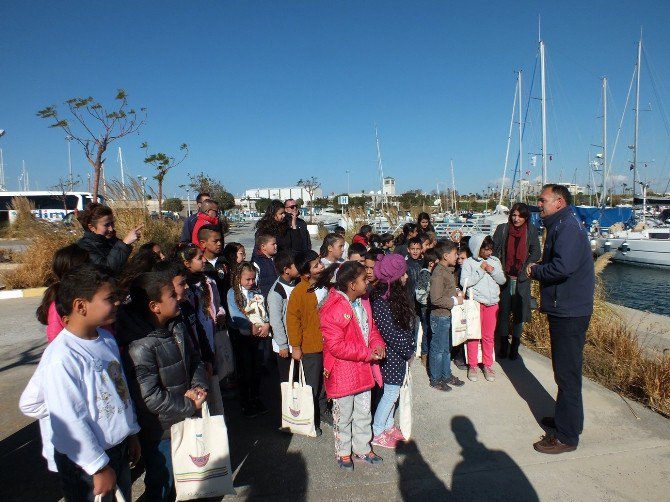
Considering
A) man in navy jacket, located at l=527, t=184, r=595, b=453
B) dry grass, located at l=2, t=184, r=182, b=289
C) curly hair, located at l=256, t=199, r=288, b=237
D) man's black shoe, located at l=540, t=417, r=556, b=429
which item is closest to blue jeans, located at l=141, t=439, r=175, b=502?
man in navy jacket, located at l=527, t=184, r=595, b=453

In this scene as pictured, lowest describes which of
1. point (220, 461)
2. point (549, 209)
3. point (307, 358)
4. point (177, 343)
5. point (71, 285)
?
point (220, 461)

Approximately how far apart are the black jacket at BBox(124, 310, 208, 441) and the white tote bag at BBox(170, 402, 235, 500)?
0.31ft

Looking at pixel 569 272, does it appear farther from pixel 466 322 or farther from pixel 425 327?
pixel 425 327

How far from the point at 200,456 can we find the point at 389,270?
6.10 feet

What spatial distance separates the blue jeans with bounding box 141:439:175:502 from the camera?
8.35ft

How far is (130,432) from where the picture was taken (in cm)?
213

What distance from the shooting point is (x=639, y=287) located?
1900 cm

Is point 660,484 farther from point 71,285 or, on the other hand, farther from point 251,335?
point 71,285

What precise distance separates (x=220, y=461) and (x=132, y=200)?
9.14 meters

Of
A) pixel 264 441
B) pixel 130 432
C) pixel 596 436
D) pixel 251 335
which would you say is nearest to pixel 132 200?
pixel 251 335

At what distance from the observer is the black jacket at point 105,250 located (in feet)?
12.0

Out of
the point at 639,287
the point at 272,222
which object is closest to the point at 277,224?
the point at 272,222

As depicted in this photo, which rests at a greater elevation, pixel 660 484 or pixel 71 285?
pixel 71 285

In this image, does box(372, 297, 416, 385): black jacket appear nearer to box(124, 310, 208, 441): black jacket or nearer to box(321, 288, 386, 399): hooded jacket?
box(321, 288, 386, 399): hooded jacket
